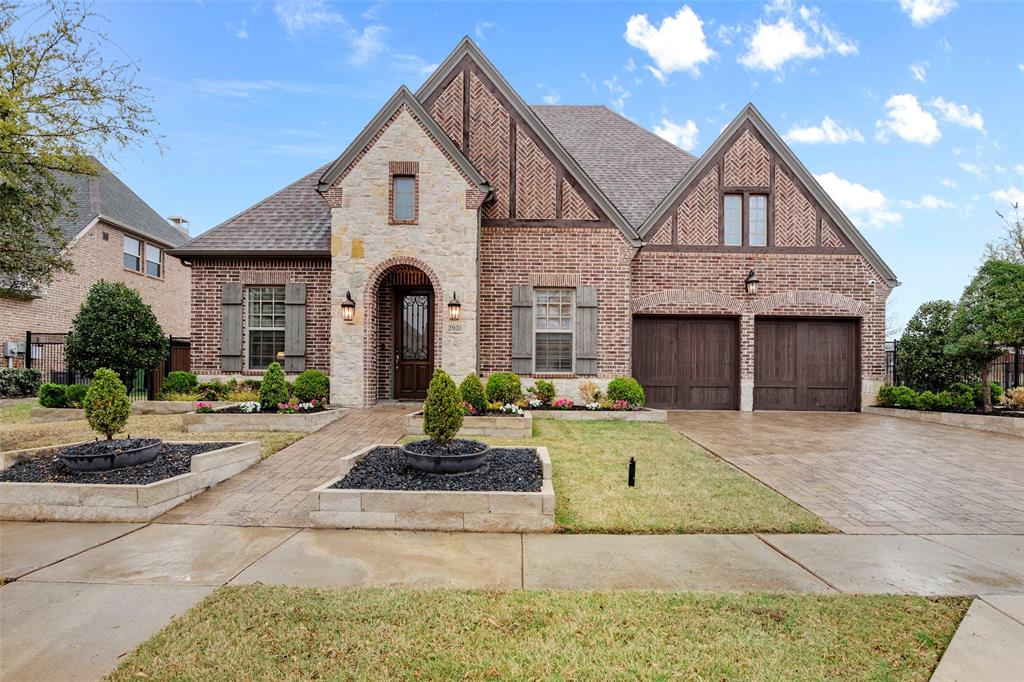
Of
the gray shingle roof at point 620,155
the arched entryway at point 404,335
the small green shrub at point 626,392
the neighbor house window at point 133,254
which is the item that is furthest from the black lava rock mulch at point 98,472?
the neighbor house window at point 133,254

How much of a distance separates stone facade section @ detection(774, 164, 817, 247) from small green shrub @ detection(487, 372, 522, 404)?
8.39m

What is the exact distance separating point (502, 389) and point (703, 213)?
7537 mm

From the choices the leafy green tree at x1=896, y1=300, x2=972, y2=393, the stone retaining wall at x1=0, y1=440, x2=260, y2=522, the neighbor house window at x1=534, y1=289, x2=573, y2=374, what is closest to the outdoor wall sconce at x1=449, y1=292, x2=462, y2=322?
the neighbor house window at x1=534, y1=289, x2=573, y2=374

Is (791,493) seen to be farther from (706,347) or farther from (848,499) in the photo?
(706,347)

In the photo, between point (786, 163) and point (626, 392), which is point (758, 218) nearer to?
point (786, 163)

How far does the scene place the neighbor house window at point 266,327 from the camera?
11.6 m

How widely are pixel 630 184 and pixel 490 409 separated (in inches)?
351

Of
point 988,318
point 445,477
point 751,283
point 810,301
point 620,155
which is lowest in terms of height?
point 445,477

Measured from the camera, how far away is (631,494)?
16.8ft

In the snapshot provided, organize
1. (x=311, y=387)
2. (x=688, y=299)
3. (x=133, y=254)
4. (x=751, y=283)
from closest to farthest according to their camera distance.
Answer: (x=311, y=387)
(x=751, y=283)
(x=688, y=299)
(x=133, y=254)

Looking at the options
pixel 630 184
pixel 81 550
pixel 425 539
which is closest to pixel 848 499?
pixel 425 539

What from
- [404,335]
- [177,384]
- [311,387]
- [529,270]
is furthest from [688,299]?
[177,384]

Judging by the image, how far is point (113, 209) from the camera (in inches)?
771

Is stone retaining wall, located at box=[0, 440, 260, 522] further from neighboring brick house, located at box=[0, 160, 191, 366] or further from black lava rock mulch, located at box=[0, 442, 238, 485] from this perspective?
neighboring brick house, located at box=[0, 160, 191, 366]
